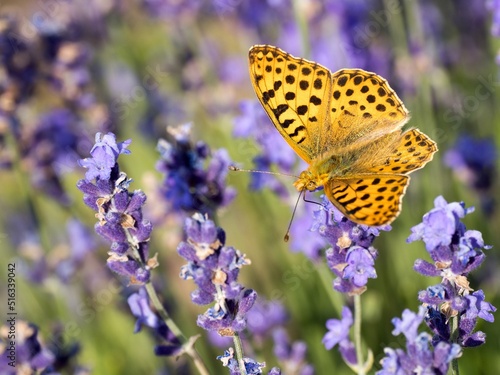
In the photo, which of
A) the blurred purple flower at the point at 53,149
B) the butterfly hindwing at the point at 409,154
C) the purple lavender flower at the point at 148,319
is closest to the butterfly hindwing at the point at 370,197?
the butterfly hindwing at the point at 409,154

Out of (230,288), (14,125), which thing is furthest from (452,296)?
(14,125)

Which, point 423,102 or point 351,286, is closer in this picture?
point 351,286

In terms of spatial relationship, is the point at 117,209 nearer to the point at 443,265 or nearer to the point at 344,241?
the point at 344,241

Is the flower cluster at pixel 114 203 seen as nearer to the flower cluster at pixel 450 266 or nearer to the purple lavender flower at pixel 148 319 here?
the purple lavender flower at pixel 148 319

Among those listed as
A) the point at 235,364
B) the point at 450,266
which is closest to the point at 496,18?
the point at 450,266

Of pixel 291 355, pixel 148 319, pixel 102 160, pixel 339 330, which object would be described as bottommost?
pixel 291 355

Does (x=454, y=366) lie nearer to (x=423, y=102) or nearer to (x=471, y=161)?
(x=471, y=161)

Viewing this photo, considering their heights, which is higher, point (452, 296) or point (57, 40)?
point (57, 40)
